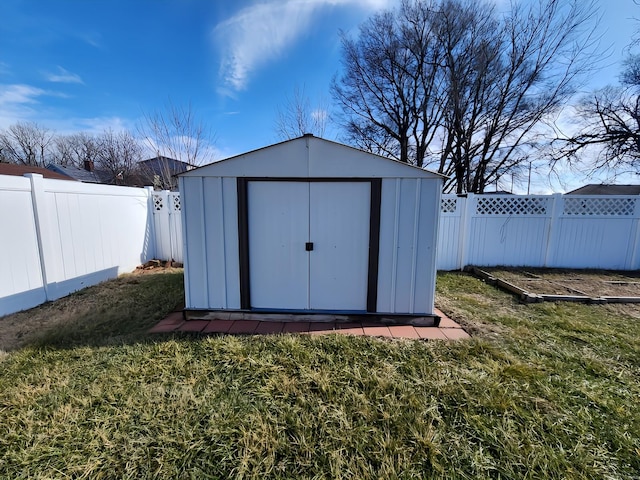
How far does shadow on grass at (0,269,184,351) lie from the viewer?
9.86 feet

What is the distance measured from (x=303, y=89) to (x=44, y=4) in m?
6.61

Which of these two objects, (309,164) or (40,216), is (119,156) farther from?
(309,164)

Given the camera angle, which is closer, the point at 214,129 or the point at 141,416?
the point at 141,416

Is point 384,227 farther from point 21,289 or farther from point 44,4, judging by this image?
point 44,4

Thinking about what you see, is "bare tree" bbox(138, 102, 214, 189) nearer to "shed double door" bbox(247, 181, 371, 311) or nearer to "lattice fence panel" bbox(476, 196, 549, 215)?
"shed double door" bbox(247, 181, 371, 311)

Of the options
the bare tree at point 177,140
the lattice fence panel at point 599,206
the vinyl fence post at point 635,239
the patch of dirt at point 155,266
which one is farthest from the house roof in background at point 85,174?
the vinyl fence post at point 635,239

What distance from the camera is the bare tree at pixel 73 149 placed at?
937 inches

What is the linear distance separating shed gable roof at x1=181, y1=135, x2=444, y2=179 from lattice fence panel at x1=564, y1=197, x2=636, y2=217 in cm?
550

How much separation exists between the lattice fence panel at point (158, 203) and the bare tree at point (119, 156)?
54.5 ft

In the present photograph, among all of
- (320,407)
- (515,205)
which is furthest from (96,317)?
(515,205)

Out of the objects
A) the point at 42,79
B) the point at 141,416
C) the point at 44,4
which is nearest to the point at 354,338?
the point at 141,416

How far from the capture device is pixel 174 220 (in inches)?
270

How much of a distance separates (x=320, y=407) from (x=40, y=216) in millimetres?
4990

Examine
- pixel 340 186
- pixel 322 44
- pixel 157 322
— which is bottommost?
pixel 157 322
